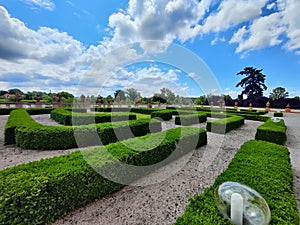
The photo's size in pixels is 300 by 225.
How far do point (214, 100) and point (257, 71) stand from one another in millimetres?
15237

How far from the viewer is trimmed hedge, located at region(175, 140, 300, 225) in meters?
1.41

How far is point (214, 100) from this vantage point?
32625 mm

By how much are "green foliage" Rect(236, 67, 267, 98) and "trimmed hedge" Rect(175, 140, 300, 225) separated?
4056 cm

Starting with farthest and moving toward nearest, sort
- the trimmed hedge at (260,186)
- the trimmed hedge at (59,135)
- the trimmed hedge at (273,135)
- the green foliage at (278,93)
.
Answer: the green foliage at (278,93) → the trimmed hedge at (273,135) → the trimmed hedge at (59,135) → the trimmed hedge at (260,186)

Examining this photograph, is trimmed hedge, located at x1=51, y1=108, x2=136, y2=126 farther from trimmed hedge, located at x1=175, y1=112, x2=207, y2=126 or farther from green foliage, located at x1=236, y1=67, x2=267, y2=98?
green foliage, located at x1=236, y1=67, x2=267, y2=98

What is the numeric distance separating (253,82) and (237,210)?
1755 inches

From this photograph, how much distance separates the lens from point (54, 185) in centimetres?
201

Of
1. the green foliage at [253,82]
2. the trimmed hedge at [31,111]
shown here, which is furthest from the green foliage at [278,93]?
the trimmed hedge at [31,111]

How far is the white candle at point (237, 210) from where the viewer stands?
1300 mm

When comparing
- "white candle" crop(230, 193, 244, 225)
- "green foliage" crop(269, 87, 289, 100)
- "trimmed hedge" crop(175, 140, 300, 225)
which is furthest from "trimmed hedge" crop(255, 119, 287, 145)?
"green foliage" crop(269, 87, 289, 100)

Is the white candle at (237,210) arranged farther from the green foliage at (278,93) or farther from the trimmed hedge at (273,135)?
the green foliage at (278,93)

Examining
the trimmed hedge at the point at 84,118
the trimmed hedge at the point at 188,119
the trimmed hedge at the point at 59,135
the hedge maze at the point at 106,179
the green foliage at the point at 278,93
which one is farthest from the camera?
the green foliage at the point at 278,93

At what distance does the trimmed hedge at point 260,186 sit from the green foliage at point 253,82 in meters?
40.6

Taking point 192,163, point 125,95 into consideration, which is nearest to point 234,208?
point 192,163
